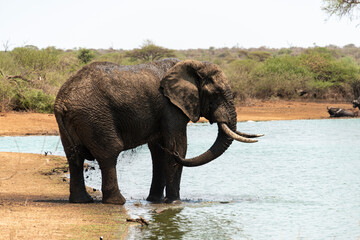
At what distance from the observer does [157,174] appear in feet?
31.3

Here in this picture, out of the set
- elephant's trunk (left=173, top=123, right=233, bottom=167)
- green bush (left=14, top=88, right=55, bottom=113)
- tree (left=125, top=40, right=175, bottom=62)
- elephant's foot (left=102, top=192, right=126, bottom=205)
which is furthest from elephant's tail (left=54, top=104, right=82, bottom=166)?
tree (left=125, top=40, right=175, bottom=62)

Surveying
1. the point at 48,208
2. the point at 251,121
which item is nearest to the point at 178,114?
the point at 48,208

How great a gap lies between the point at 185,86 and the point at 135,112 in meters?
0.87

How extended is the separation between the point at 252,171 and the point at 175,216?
18.8 ft

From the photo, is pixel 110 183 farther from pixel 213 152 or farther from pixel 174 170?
pixel 213 152

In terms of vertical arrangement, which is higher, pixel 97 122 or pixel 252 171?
pixel 97 122

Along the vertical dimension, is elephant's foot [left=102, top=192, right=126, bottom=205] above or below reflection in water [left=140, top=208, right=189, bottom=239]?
above

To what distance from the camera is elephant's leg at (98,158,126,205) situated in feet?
28.2

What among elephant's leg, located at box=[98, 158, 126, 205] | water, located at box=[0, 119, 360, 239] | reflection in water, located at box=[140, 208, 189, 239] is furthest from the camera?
elephant's leg, located at box=[98, 158, 126, 205]

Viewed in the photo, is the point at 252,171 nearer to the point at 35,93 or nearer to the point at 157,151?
the point at 157,151

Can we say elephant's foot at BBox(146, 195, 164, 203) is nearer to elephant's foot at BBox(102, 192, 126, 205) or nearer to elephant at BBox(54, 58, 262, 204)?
elephant at BBox(54, 58, 262, 204)

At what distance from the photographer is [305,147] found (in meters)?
19.2

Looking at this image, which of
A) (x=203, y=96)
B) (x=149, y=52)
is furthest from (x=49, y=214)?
(x=149, y=52)

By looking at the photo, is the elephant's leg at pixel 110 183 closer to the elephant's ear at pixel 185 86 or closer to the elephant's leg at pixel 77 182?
the elephant's leg at pixel 77 182
